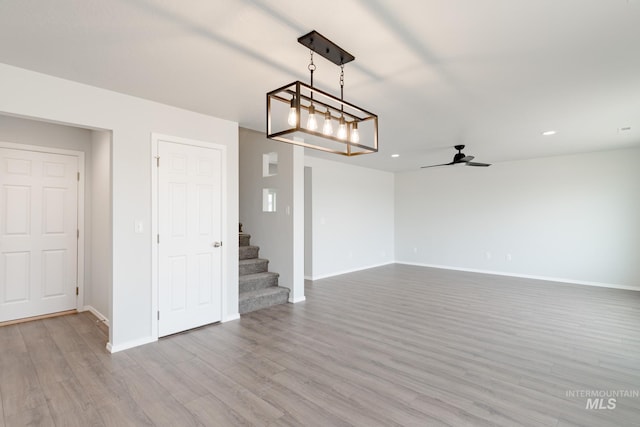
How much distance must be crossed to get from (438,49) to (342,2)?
34.6 inches

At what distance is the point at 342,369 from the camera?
269 cm

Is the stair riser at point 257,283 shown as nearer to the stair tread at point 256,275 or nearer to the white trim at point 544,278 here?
the stair tread at point 256,275

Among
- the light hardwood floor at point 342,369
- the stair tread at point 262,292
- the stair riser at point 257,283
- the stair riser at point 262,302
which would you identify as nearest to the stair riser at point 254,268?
the stair riser at point 257,283

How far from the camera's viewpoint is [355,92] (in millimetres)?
2975

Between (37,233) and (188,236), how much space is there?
216 centimetres

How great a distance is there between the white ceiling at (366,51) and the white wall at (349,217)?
3.07 meters

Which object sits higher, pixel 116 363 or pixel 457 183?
pixel 457 183

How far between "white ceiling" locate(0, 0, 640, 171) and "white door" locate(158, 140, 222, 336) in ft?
2.02

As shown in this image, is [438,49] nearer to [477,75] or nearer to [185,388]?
[477,75]

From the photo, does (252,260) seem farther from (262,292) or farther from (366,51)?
(366,51)

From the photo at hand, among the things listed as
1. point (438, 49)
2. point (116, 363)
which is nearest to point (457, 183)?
point (438, 49)

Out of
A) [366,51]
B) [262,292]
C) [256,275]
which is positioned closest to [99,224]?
[256,275]

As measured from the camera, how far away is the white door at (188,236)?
11.1 feet

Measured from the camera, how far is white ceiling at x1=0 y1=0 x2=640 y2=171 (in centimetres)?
179
